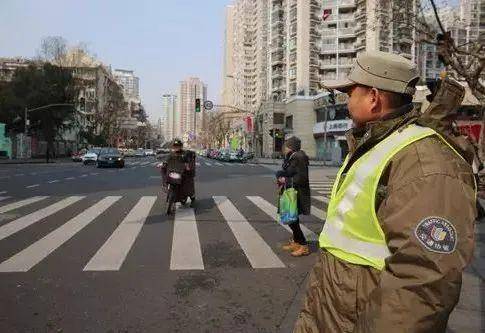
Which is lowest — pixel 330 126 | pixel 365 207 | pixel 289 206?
pixel 289 206

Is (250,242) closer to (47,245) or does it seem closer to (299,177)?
(299,177)

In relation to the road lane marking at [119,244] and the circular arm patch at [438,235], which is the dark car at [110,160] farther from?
the circular arm patch at [438,235]

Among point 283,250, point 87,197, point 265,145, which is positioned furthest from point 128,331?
point 265,145

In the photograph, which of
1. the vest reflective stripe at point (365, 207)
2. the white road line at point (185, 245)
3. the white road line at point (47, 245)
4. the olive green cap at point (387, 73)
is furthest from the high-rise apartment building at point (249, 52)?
the vest reflective stripe at point (365, 207)

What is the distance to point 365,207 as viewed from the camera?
1.69 metres

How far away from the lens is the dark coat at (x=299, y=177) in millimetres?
7117

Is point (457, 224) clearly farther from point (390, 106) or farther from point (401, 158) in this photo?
point (390, 106)

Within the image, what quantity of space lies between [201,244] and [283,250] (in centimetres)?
123

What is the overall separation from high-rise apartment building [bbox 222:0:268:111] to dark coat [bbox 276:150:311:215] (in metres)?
91.3

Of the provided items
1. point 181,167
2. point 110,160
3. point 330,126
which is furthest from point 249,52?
point 181,167

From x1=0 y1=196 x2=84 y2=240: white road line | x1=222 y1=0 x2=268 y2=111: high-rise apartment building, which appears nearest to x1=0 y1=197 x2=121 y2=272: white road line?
x1=0 y1=196 x2=84 y2=240: white road line

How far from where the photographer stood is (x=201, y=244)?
24.5 ft

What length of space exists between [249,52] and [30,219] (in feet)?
427

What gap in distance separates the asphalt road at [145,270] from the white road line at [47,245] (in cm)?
1
